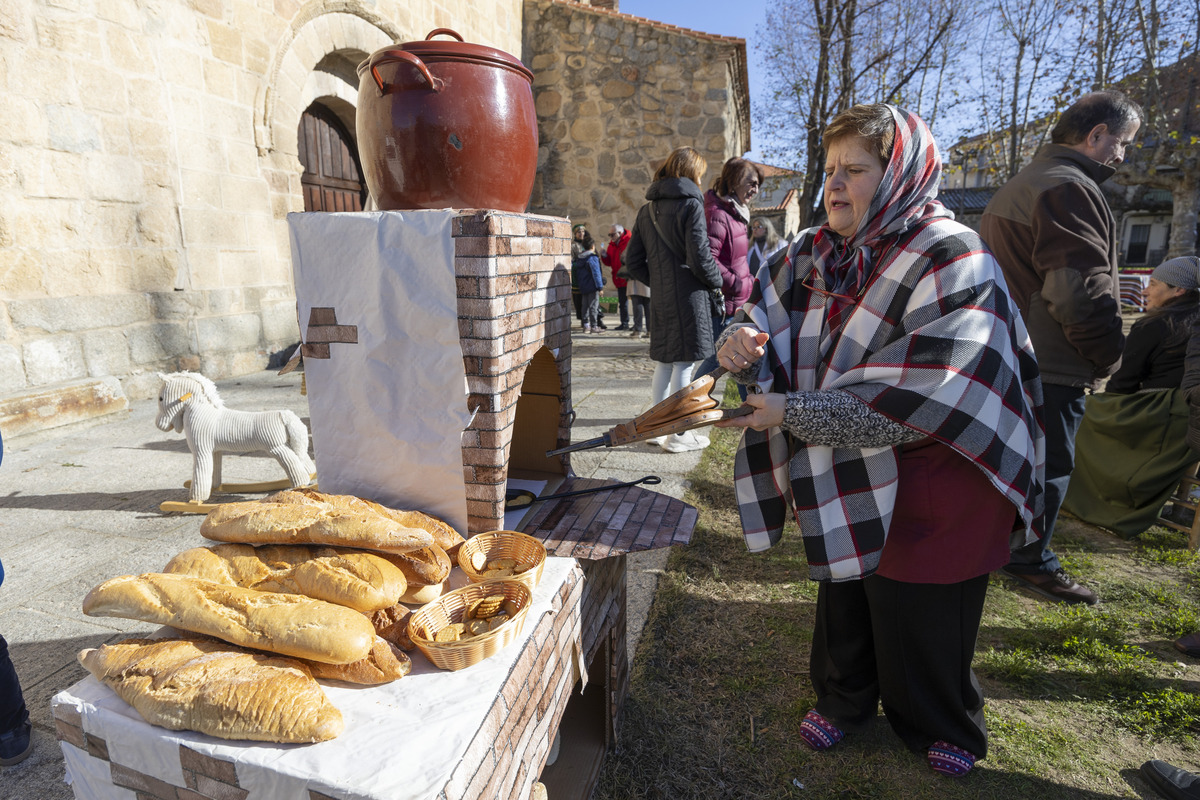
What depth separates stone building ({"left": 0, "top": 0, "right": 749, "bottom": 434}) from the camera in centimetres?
482

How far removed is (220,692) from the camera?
124 cm

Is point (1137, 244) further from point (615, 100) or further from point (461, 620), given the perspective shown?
point (461, 620)

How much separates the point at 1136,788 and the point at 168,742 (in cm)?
290

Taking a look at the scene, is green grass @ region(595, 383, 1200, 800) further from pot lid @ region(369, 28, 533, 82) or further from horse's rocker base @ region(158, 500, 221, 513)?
horse's rocker base @ region(158, 500, 221, 513)

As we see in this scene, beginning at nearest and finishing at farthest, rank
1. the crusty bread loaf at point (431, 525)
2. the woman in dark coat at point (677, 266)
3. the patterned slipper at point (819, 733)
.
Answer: the crusty bread loaf at point (431, 525) → the patterned slipper at point (819, 733) → the woman in dark coat at point (677, 266)

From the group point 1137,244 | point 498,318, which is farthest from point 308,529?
point 1137,244

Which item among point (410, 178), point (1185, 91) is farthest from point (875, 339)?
point (1185, 91)

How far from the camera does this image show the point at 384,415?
6.57ft

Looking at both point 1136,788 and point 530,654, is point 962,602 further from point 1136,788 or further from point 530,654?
point 530,654

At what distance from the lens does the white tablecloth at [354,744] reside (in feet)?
3.76

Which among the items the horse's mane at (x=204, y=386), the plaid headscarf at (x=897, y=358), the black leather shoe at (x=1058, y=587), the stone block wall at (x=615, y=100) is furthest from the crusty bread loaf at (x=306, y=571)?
the stone block wall at (x=615, y=100)

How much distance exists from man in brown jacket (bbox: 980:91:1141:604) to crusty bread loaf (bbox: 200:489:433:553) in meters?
3.02

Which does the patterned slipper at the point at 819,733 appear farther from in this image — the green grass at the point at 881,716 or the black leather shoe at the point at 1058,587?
the black leather shoe at the point at 1058,587

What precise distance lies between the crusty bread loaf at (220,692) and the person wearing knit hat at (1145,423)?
482 cm
